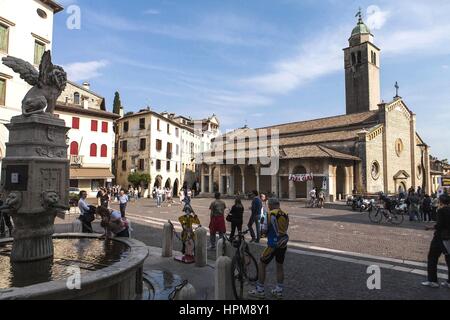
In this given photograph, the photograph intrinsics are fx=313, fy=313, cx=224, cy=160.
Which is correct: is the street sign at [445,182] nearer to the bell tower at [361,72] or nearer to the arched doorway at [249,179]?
the arched doorway at [249,179]

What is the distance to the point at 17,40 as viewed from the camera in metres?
21.4

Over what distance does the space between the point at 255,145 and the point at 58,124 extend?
40.3 meters

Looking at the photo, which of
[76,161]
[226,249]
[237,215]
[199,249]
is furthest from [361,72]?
[226,249]

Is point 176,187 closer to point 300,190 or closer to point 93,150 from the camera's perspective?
point 93,150

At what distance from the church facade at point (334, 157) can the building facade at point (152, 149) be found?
477 centimetres

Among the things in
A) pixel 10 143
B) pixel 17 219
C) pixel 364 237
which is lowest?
pixel 364 237

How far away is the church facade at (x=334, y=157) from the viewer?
34438 millimetres

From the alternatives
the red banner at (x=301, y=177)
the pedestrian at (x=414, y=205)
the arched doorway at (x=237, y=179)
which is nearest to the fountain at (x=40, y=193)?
the pedestrian at (x=414, y=205)

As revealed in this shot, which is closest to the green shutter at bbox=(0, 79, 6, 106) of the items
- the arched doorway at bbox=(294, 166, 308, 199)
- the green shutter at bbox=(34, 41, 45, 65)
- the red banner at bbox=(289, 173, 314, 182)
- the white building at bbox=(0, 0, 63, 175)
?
the white building at bbox=(0, 0, 63, 175)

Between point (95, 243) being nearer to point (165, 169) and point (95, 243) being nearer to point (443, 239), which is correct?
point (443, 239)

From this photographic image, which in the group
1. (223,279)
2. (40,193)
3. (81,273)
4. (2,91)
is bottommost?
(223,279)

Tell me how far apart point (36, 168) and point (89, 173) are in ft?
95.0

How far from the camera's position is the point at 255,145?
149 feet
